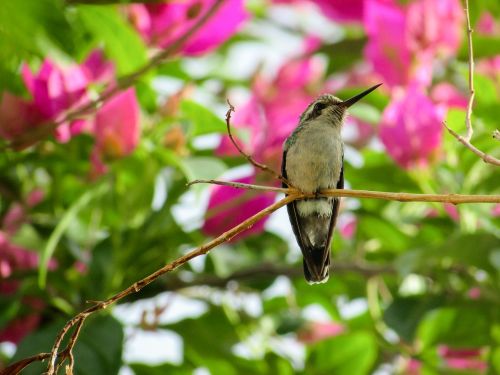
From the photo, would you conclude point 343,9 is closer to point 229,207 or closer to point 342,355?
point 229,207

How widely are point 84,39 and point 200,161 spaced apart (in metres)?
0.38

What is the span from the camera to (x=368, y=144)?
91.1 inches

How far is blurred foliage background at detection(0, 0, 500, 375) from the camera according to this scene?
4.70 feet

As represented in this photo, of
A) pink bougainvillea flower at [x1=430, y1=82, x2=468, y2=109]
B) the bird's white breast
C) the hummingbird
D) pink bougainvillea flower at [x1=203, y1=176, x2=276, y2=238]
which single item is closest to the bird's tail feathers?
the hummingbird

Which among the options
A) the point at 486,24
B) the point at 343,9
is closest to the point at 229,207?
the point at 343,9

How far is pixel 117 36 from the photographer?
143 cm

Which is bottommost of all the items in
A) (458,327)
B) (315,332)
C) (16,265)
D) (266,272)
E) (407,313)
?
(315,332)

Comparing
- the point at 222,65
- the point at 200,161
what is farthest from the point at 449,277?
the point at 222,65

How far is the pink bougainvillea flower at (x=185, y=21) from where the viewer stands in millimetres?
1566

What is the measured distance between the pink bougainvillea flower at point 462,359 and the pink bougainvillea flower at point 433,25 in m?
0.62

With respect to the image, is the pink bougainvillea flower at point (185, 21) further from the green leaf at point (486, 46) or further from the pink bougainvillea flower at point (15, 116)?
the green leaf at point (486, 46)

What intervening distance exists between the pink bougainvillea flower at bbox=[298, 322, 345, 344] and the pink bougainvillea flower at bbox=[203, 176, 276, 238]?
47 cm

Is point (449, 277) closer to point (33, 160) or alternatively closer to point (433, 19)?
point (433, 19)

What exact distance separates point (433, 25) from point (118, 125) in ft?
2.16
